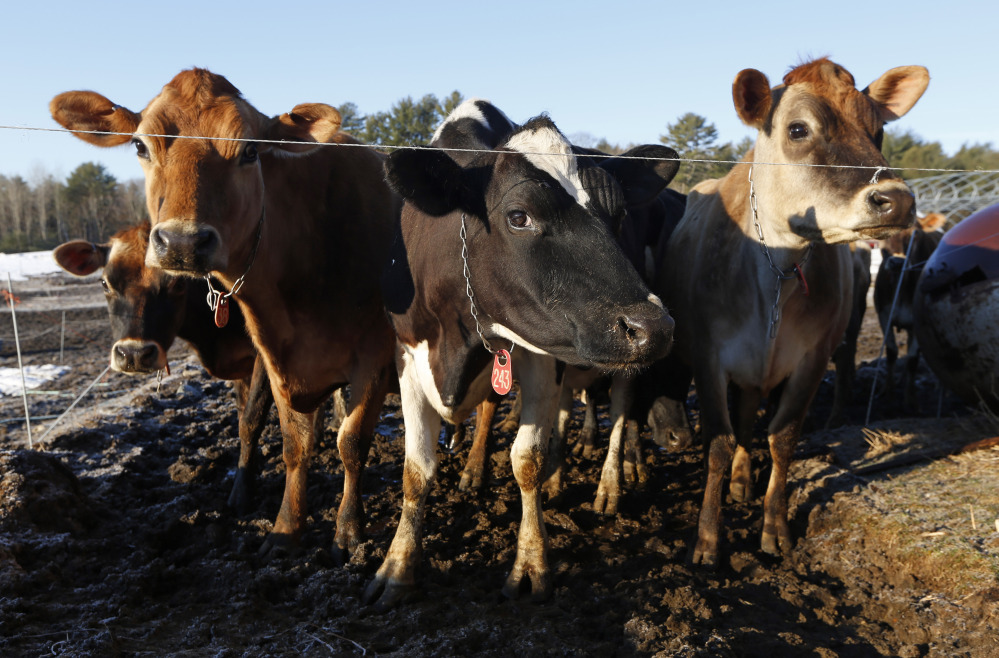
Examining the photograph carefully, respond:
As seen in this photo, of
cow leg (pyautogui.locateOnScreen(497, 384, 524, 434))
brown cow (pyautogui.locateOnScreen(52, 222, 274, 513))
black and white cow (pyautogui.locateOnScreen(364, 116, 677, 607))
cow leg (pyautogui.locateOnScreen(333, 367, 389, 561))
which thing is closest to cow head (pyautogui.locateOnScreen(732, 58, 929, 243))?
black and white cow (pyautogui.locateOnScreen(364, 116, 677, 607))

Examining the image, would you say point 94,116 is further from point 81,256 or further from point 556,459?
point 556,459

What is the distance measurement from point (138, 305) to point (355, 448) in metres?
2.06

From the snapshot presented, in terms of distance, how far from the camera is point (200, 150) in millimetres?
3490

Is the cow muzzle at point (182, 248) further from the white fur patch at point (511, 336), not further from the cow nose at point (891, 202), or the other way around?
the cow nose at point (891, 202)

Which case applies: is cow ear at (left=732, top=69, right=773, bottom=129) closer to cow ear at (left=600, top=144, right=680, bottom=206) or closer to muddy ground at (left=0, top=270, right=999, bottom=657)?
cow ear at (left=600, top=144, right=680, bottom=206)

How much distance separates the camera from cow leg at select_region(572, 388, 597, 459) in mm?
6379

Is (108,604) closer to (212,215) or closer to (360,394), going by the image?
A: (360,394)

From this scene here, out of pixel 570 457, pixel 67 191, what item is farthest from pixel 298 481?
pixel 67 191

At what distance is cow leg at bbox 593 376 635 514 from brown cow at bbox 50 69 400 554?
1.63 m

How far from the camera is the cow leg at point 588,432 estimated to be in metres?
6.38

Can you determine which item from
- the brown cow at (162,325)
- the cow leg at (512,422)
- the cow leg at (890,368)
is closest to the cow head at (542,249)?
the brown cow at (162,325)

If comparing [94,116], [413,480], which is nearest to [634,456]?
[413,480]

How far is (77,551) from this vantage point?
4.17m

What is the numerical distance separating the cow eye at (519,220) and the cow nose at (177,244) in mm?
1345
